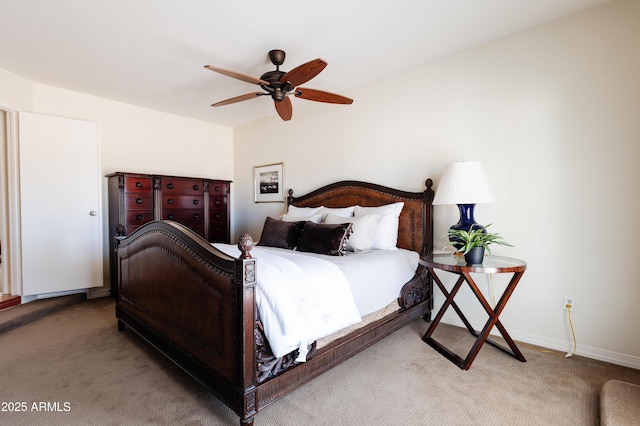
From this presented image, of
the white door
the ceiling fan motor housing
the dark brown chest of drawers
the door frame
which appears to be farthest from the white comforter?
the door frame

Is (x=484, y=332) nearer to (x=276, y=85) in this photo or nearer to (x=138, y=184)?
(x=276, y=85)

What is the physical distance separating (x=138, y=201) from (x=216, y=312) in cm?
269

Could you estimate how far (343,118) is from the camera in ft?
12.0

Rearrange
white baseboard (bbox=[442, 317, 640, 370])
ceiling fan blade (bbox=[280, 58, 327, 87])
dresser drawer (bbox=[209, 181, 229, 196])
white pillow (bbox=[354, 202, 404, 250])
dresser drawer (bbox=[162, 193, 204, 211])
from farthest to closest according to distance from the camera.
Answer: dresser drawer (bbox=[209, 181, 229, 196]), dresser drawer (bbox=[162, 193, 204, 211]), white pillow (bbox=[354, 202, 404, 250]), white baseboard (bbox=[442, 317, 640, 370]), ceiling fan blade (bbox=[280, 58, 327, 87])

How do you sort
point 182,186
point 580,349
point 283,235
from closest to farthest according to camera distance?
point 580,349
point 283,235
point 182,186

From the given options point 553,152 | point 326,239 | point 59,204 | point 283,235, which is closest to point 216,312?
point 326,239

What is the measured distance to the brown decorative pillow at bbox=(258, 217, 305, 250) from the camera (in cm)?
299

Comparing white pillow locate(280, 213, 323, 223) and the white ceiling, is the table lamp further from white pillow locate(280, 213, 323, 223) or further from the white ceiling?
white pillow locate(280, 213, 323, 223)

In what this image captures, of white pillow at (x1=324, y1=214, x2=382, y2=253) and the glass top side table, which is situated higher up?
white pillow at (x1=324, y1=214, x2=382, y2=253)

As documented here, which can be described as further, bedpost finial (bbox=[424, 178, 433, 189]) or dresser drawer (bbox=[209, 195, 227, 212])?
dresser drawer (bbox=[209, 195, 227, 212])

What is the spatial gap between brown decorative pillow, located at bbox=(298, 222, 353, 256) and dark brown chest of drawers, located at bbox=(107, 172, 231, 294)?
1901 millimetres

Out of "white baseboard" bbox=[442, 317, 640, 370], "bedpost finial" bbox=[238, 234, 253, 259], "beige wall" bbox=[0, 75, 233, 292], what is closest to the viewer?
"bedpost finial" bbox=[238, 234, 253, 259]

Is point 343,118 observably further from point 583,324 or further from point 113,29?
point 583,324

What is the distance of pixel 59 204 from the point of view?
11.2ft
